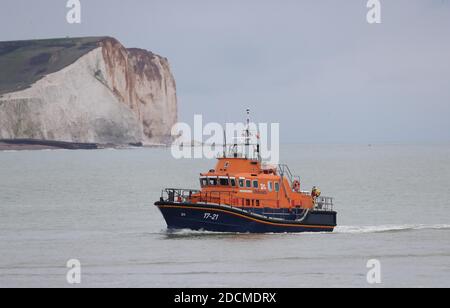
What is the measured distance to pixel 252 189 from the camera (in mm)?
39406

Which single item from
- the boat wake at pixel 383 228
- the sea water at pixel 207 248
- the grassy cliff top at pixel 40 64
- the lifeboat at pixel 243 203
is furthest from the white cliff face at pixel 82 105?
the lifeboat at pixel 243 203

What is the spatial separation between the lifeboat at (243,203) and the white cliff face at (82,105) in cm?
12965

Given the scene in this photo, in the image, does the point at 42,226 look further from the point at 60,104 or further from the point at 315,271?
the point at 60,104

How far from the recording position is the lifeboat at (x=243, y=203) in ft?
126

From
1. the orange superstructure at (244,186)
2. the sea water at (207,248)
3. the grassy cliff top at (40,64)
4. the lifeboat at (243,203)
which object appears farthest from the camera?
the grassy cliff top at (40,64)

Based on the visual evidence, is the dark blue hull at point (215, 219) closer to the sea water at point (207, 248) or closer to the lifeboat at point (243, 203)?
the lifeboat at point (243, 203)

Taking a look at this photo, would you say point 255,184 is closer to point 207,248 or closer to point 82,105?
point 207,248

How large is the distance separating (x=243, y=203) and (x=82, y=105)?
134 meters

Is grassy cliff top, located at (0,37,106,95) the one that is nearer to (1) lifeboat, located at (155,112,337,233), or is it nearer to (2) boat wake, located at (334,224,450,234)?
(2) boat wake, located at (334,224,450,234)

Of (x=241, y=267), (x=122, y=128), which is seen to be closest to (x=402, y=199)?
(x=241, y=267)

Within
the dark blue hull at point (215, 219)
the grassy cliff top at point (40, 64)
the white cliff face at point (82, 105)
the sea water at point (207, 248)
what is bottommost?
the sea water at point (207, 248)

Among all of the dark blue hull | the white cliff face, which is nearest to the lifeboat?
the dark blue hull

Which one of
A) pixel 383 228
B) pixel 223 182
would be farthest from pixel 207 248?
pixel 383 228
